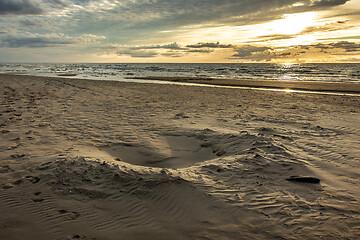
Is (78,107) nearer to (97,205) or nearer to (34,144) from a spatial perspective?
(34,144)

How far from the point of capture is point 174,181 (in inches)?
158

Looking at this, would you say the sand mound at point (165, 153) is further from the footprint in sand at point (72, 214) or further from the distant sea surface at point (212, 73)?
the distant sea surface at point (212, 73)

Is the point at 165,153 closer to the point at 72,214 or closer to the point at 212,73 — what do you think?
the point at 72,214

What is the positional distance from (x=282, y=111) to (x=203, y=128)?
5257 millimetres

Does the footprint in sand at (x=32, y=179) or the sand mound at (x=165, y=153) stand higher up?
the footprint in sand at (x=32, y=179)

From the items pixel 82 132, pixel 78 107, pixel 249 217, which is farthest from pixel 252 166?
pixel 78 107

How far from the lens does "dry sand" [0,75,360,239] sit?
119 inches

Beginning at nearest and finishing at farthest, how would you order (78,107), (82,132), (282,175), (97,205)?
(97,205) < (282,175) < (82,132) < (78,107)

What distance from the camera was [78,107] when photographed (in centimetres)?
1043

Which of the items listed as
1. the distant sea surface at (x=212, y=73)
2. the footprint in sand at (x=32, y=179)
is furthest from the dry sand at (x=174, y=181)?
the distant sea surface at (x=212, y=73)

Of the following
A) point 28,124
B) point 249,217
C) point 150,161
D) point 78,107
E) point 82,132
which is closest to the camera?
point 249,217

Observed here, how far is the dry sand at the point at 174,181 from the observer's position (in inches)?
119

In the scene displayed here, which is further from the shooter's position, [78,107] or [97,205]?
[78,107]

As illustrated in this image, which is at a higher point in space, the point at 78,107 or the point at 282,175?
the point at 78,107
